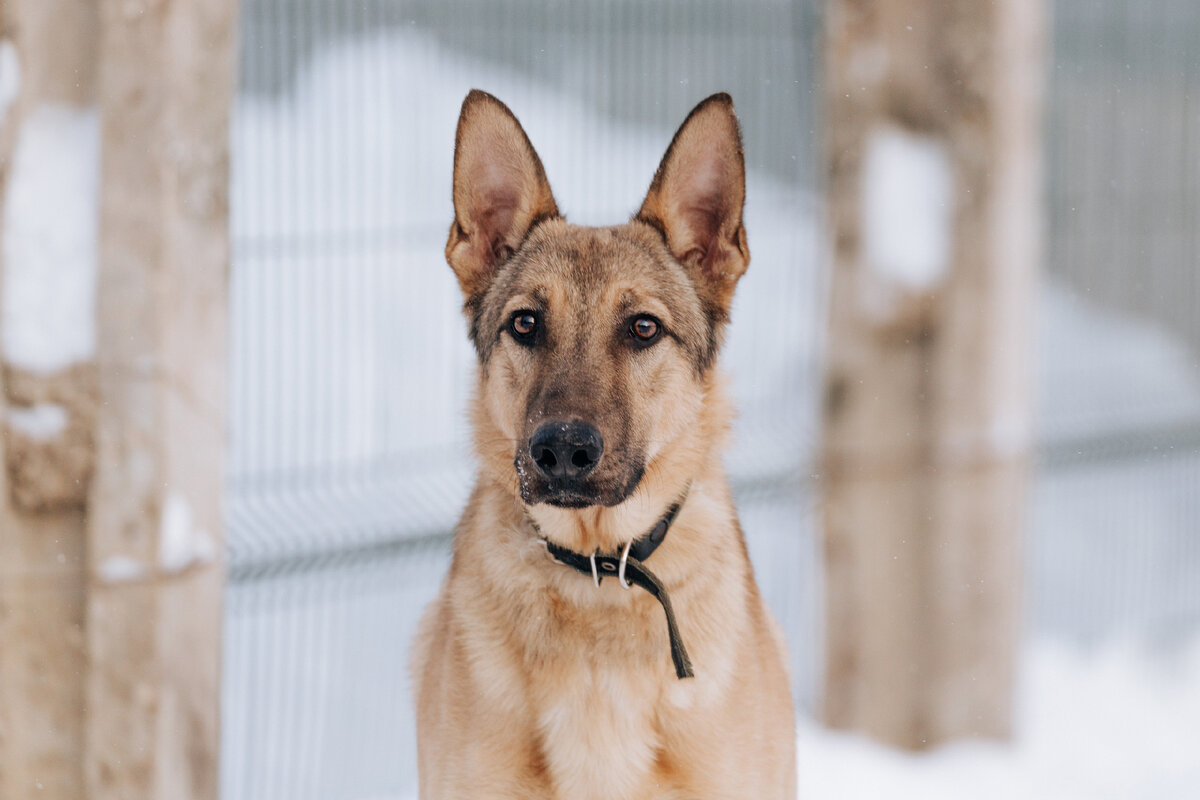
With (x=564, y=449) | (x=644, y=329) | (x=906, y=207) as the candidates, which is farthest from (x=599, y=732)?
(x=906, y=207)

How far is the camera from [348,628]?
197 inches

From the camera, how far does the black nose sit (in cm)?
247

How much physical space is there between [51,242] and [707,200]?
201 cm

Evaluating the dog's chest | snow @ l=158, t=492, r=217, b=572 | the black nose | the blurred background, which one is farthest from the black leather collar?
snow @ l=158, t=492, r=217, b=572

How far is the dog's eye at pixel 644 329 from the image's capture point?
282 cm

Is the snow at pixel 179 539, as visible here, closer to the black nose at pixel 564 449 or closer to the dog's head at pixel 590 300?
the dog's head at pixel 590 300

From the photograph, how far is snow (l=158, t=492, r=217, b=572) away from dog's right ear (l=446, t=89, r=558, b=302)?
4.18 feet

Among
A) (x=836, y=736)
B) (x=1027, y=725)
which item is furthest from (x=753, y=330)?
(x=1027, y=725)

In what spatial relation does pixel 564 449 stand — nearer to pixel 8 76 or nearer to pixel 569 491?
pixel 569 491

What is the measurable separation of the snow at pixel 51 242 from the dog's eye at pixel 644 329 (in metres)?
1.78

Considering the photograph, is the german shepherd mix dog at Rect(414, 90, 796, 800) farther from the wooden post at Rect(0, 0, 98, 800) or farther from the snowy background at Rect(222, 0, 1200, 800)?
the snowy background at Rect(222, 0, 1200, 800)

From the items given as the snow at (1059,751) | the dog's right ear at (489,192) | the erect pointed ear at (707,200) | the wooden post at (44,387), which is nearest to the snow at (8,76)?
the wooden post at (44,387)

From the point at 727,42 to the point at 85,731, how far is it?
12.7ft

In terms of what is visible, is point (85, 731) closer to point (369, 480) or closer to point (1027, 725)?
point (369, 480)
